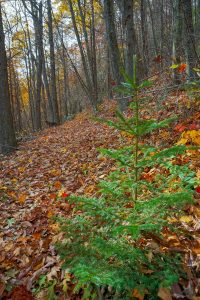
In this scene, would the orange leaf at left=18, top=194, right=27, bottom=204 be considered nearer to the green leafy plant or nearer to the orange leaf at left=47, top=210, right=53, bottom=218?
the orange leaf at left=47, top=210, right=53, bottom=218

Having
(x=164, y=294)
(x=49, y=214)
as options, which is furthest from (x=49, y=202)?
(x=164, y=294)

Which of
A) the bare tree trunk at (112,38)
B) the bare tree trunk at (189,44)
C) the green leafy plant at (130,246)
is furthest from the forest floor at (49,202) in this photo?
the bare tree trunk at (112,38)

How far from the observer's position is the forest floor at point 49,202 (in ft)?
8.83

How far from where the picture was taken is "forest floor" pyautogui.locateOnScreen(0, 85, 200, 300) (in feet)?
8.83

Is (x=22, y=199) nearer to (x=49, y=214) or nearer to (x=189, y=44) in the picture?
(x=49, y=214)

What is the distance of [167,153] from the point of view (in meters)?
2.09

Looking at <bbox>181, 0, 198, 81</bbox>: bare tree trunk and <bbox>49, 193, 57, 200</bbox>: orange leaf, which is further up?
<bbox>181, 0, 198, 81</bbox>: bare tree trunk

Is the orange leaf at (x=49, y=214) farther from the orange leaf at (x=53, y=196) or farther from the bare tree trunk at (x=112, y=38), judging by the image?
the bare tree trunk at (x=112, y=38)

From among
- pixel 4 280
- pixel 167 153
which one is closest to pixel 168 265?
pixel 167 153

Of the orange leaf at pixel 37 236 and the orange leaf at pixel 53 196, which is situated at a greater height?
the orange leaf at pixel 53 196

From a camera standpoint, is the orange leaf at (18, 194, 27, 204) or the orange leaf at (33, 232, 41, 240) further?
the orange leaf at (18, 194, 27, 204)

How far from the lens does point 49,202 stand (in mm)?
4672

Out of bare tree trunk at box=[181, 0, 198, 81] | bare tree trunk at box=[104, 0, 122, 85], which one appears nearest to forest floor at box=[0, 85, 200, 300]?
bare tree trunk at box=[181, 0, 198, 81]

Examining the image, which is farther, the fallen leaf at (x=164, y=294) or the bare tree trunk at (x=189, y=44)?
the bare tree trunk at (x=189, y=44)
